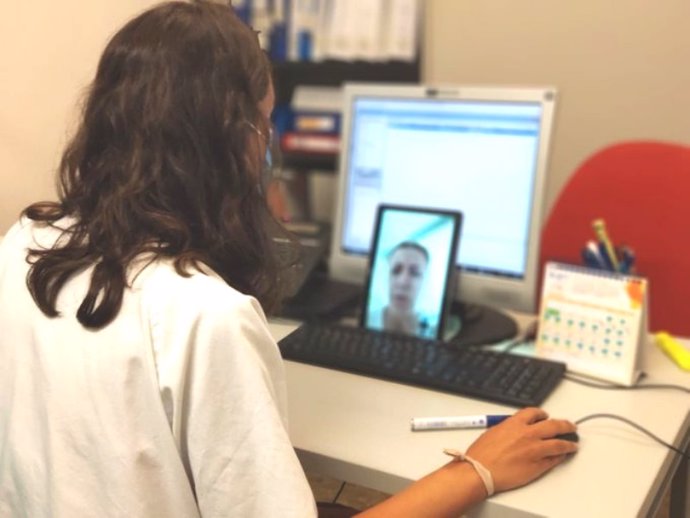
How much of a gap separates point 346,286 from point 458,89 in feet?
1.48

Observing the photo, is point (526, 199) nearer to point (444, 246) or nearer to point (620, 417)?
point (444, 246)

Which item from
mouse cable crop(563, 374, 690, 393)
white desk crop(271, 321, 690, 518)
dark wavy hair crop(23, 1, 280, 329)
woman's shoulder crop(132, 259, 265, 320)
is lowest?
white desk crop(271, 321, 690, 518)

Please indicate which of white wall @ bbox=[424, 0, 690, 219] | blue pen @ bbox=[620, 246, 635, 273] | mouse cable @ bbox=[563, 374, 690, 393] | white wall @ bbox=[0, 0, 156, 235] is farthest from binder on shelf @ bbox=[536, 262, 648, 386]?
white wall @ bbox=[424, 0, 690, 219]

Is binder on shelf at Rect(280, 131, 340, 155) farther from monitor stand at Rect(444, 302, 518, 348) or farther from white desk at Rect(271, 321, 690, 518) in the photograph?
white desk at Rect(271, 321, 690, 518)

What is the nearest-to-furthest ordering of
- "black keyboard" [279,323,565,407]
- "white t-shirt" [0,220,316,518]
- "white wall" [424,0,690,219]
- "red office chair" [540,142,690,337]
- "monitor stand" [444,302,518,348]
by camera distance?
"white t-shirt" [0,220,316,518]
"black keyboard" [279,323,565,407]
"monitor stand" [444,302,518,348]
"red office chair" [540,142,690,337]
"white wall" [424,0,690,219]

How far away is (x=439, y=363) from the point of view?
1226 millimetres

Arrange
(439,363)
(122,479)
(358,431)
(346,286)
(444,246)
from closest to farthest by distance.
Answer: (122,479)
(358,431)
(439,363)
(444,246)
(346,286)

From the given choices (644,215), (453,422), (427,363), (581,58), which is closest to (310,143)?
(581,58)

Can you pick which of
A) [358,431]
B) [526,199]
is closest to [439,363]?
[358,431]

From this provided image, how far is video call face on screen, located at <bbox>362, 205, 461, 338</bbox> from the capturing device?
1376mm

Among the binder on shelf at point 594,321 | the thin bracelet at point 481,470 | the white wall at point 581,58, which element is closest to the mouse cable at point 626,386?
the binder on shelf at point 594,321

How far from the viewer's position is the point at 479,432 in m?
1.04

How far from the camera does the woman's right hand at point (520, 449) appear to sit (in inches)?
36.1

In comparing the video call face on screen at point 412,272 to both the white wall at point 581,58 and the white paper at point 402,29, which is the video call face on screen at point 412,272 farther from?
the white paper at point 402,29
